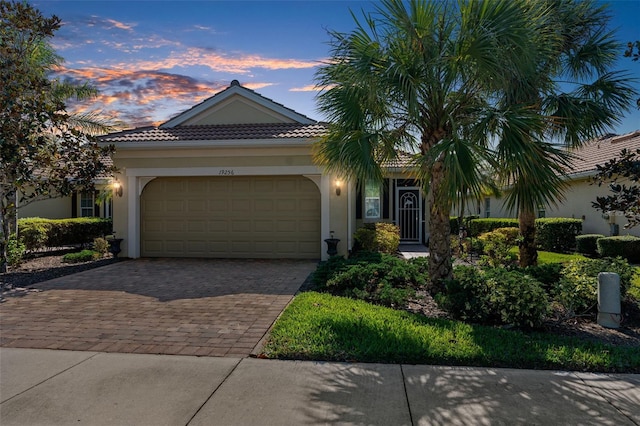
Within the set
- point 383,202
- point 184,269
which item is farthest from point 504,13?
point 383,202

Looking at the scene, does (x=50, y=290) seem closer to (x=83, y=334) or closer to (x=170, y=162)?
(x=83, y=334)

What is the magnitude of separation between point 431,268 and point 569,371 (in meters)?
3.14

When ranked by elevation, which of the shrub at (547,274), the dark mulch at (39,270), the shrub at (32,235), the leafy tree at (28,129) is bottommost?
the dark mulch at (39,270)

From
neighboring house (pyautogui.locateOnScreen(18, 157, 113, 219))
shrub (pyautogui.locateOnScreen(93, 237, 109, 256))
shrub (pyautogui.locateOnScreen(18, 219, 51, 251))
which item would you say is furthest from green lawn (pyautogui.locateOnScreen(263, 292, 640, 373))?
neighboring house (pyautogui.locateOnScreen(18, 157, 113, 219))

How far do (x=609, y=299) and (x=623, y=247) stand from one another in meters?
7.43

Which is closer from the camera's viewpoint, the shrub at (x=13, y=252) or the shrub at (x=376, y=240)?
the shrub at (x=13, y=252)

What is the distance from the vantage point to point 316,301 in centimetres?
663

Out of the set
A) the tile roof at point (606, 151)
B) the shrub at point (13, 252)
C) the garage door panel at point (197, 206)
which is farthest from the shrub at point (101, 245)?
the tile roof at point (606, 151)

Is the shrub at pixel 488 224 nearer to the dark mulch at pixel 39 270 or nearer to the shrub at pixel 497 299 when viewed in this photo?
the shrub at pixel 497 299

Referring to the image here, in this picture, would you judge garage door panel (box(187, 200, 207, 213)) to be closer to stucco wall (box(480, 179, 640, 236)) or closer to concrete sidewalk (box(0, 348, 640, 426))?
concrete sidewalk (box(0, 348, 640, 426))

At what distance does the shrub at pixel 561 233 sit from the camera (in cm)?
1402

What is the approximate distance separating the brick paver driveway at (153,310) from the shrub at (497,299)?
108 inches

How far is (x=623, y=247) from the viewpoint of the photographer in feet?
37.7

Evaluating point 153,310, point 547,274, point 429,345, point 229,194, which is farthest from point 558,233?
point 153,310
